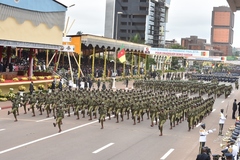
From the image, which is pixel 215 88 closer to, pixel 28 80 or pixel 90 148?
pixel 28 80

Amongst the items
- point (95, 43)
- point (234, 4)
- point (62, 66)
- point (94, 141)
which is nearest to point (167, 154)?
point (94, 141)

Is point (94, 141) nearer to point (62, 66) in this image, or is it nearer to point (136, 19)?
point (62, 66)

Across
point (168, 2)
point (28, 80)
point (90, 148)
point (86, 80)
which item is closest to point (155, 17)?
point (168, 2)

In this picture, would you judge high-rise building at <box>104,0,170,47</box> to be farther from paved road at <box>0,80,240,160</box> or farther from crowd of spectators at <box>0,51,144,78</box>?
paved road at <box>0,80,240,160</box>

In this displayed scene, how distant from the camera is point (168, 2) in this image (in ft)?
441

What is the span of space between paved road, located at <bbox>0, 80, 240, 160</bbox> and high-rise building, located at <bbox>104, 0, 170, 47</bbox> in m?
95.9

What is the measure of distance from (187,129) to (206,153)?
33.7ft

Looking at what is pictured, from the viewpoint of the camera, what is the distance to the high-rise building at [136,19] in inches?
4550

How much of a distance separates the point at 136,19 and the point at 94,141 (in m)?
103

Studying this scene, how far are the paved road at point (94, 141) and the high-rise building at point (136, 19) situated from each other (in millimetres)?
95949

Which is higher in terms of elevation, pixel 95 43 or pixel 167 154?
pixel 95 43

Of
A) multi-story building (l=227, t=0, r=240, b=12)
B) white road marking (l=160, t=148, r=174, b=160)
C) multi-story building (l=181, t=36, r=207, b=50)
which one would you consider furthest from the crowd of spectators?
multi-story building (l=181, t=36, r=207, b=50)

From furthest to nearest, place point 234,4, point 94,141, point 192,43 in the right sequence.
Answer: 1. point 192,43
2. point 234,4
3. point 94,141

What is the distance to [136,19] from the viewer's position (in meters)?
116
